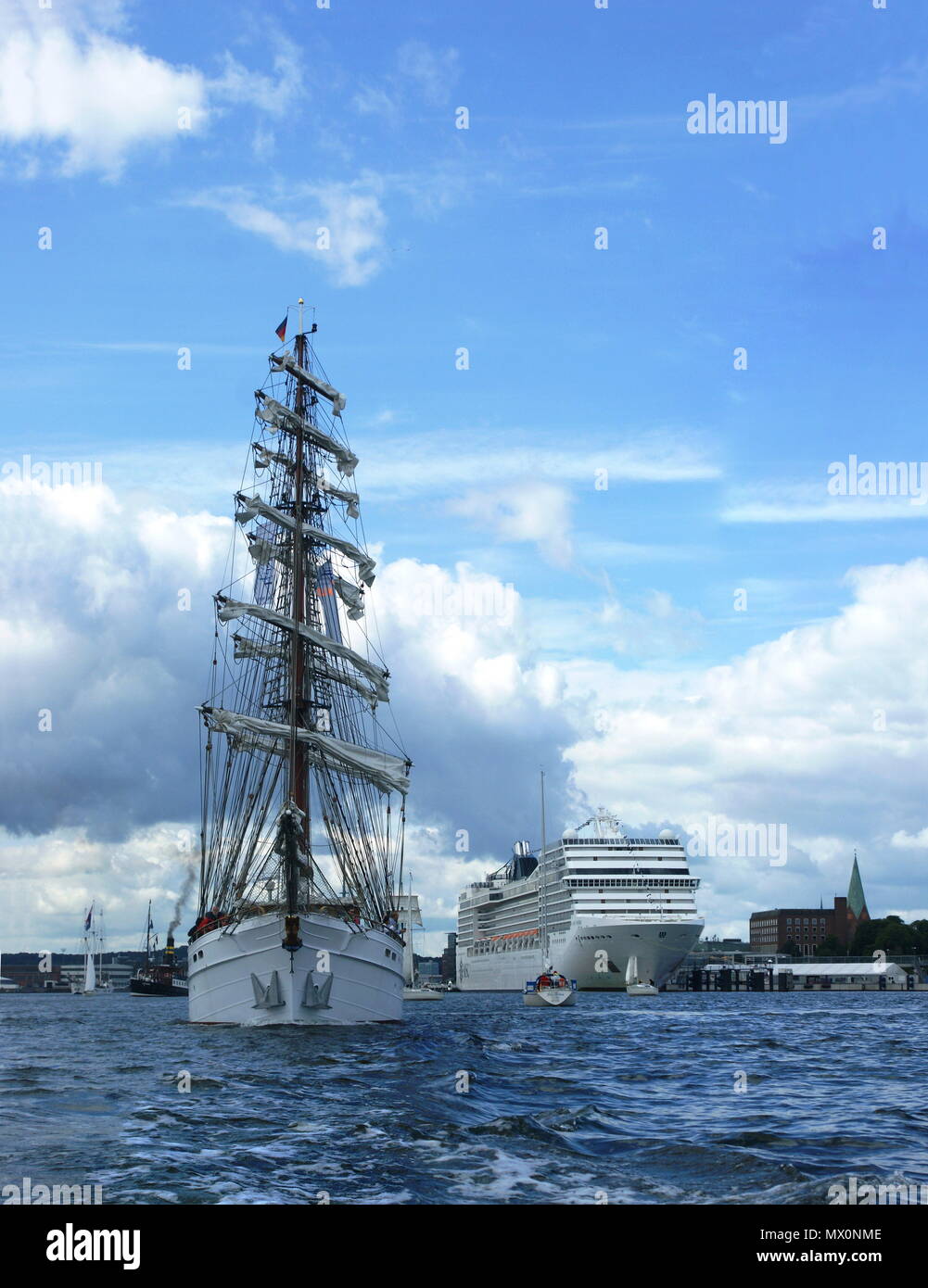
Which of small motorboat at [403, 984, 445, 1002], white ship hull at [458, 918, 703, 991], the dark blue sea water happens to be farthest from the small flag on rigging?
small motorboat at [403, 984, 445, 1002]

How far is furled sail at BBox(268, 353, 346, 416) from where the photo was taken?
7219cm

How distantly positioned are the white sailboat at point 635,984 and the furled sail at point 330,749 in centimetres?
6380

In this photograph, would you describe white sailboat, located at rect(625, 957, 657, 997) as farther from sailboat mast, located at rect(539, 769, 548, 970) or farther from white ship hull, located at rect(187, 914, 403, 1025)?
white ship hull, located at rect(187, 914, 403, 1025)

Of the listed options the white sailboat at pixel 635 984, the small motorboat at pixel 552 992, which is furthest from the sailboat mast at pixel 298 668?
the white sailboat at pixel 635 984

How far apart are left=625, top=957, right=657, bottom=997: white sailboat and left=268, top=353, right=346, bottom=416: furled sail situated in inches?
2781

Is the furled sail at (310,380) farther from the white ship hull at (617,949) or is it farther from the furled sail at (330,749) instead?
the white ship hull at (617,949)

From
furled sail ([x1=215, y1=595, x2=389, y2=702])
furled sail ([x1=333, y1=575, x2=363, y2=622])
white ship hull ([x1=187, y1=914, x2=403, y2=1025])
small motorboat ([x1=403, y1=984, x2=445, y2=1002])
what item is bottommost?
small motorboat ([x1=403, y1=984, x2=445, y2=1002])

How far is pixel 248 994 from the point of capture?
49.9m

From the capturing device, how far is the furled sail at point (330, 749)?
60750 millimetres

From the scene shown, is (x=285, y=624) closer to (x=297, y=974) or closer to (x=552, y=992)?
(x=297, y=974)

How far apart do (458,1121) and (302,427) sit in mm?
54763
